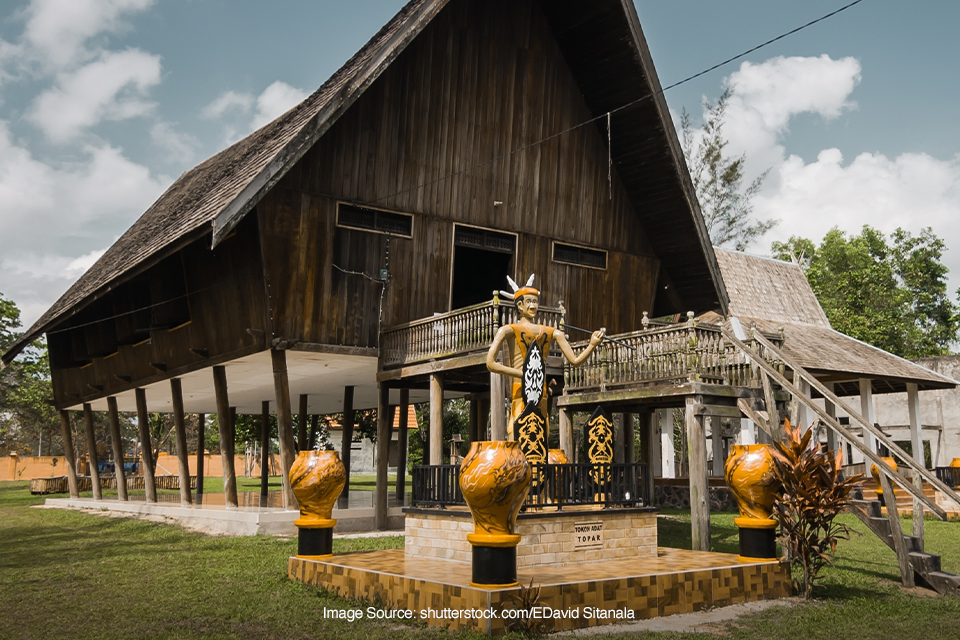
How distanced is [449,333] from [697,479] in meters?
5.46

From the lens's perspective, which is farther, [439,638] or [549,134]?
[549,134]

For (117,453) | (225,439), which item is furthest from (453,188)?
(117,453)

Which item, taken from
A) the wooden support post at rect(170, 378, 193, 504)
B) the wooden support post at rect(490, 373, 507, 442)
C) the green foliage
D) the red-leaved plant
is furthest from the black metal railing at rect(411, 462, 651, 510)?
the green foliage

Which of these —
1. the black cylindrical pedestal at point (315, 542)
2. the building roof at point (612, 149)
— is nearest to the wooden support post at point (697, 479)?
the building roof at point (612, 149)

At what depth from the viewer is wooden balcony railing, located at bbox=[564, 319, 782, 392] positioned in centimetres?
1519

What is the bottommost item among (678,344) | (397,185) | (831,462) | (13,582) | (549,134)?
(13,582)

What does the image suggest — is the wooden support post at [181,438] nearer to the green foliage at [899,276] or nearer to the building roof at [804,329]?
the building roof at [804,329]

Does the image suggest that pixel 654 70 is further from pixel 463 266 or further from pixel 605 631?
pixel 605 631

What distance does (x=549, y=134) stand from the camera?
2117cm

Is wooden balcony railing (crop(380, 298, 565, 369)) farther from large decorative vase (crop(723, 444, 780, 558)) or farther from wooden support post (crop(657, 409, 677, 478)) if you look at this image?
wooden support post (crop(657, 409, 677, 478))

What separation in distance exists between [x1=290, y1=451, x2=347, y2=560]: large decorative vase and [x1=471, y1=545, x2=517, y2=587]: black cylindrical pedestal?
10.3 feet

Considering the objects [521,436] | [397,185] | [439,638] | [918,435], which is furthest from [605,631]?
[918,435]

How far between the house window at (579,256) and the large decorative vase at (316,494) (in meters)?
11.1

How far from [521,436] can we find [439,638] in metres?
3.82
